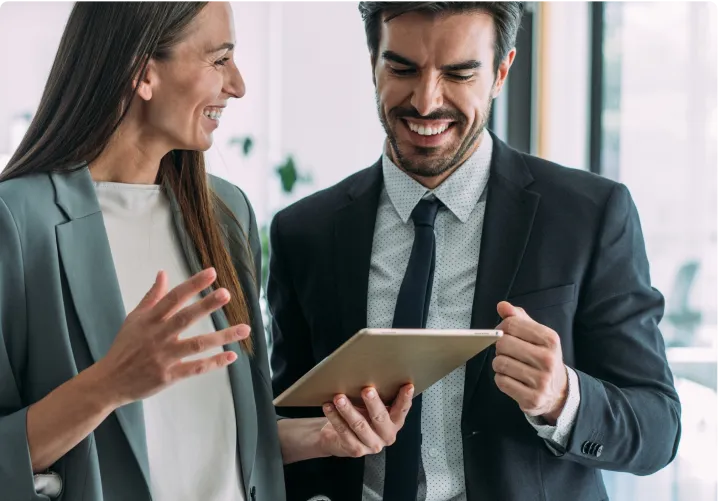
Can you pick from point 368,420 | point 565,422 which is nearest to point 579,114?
point 565,422

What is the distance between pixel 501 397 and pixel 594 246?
352mm

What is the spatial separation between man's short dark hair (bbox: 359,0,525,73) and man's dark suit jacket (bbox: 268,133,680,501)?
270 mm

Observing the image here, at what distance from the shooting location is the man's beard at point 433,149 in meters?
1.87

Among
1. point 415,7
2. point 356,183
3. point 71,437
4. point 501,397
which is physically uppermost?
point 415,7

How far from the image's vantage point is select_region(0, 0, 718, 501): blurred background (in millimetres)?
2900

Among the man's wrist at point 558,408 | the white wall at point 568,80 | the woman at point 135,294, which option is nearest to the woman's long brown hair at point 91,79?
the woman at point 135,294

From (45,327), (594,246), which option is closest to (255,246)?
(45,327)

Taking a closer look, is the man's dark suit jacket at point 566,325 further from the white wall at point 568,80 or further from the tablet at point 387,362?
the white wall at point 568,80

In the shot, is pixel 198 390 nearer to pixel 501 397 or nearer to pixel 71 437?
pixel 71 437

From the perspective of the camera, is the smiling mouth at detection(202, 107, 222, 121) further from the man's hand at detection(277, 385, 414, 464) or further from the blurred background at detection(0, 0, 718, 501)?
the blurred background at detection(0, 0, 718, 501)

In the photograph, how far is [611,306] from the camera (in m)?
1.78

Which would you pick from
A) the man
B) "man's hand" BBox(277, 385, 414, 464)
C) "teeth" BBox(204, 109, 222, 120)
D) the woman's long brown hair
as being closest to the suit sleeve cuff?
the man

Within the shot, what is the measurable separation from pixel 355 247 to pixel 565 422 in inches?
22.6

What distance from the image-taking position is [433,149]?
1.88 m
